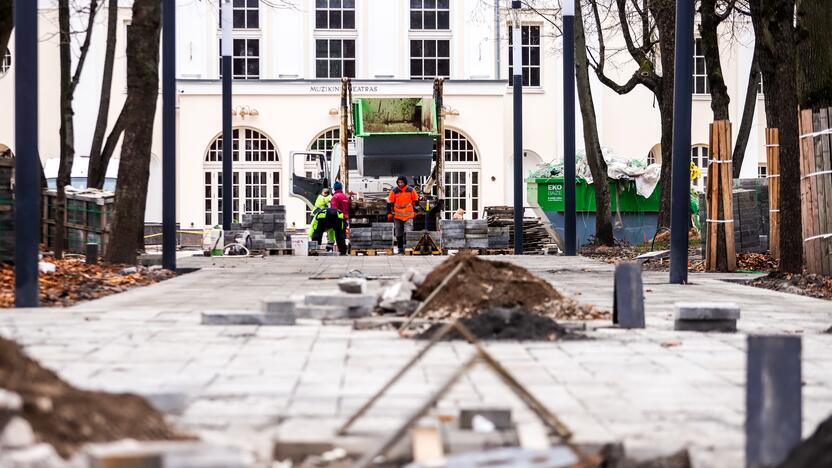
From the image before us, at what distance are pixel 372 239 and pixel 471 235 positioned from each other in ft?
8.45

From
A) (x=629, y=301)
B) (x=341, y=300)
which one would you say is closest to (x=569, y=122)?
(x=341, y=300)

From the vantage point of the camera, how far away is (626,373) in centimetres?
791

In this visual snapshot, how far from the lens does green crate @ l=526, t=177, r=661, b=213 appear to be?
36344 millimetres

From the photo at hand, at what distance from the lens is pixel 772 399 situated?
5199 millimetres

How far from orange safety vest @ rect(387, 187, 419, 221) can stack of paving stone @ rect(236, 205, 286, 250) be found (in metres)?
2.98

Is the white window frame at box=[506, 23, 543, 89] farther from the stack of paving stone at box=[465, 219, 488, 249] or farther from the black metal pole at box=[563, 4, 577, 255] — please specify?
the black metal pole at box=[563, 4, 577, 255]

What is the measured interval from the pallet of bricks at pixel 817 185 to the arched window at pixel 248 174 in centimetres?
3409

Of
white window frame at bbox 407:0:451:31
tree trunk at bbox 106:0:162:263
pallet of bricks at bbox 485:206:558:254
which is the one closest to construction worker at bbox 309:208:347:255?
pallet of bricks at bbox 485:206:558:254

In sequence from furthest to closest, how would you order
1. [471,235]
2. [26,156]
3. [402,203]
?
[471,235] → [402,203] → [26,156]

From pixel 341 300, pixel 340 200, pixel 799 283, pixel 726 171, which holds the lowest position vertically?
pixel 799 283

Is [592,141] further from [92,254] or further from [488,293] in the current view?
[488,293]

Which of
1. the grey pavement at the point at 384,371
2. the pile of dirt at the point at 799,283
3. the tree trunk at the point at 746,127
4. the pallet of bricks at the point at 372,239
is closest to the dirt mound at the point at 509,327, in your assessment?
the grey pavement at the point at 384,371

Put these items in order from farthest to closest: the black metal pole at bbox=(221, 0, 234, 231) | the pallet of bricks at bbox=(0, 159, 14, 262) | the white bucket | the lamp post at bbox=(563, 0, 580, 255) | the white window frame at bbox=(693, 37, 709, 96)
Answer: the white window frame at bbox=(693, 37, 709, 96) → the white bucket → the black metal pole at bbox=(221, 0, 234, 231) → the lamp post at bbox=(563, 0, 580, 255) → the pallet of bricks at bbox=(0, 159, 14, 262)

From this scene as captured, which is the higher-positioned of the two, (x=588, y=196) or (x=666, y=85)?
(x=666, y=85)
